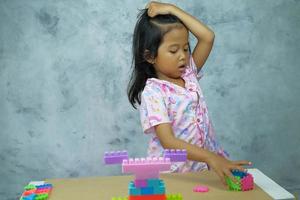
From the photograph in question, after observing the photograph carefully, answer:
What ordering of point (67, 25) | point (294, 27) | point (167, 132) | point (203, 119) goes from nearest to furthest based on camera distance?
point (167, 132)
point (203, 119)
point (67, 25)
point (294, 27)

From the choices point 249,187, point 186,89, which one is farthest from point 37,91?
point 249,187

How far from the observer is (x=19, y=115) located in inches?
90.4

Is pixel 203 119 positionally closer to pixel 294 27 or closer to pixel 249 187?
pixel 249 187

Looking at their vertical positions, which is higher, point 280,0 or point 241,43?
point 280,0

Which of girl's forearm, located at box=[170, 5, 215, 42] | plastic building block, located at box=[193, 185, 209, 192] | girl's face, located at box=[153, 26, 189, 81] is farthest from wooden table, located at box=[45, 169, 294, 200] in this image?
girl's forearm, located at box=[170, 5, 215, 42]

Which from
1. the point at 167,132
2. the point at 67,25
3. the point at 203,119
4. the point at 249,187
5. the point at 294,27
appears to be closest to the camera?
the point at 249,187

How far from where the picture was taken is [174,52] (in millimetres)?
1379

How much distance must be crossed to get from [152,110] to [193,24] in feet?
1.06

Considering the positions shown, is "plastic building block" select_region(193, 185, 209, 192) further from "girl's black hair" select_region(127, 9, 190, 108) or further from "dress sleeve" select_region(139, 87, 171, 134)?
"girl's black hair" select_region(127, 9, 190, 108)

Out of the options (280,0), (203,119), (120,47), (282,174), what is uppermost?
(280,0)

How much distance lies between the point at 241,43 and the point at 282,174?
0.70m

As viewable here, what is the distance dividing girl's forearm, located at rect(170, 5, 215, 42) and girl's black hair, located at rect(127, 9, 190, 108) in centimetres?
2

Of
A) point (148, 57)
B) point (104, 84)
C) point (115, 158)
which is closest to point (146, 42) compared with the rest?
point (148, 57)

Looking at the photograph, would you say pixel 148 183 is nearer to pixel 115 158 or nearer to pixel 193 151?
pixel 115 158
